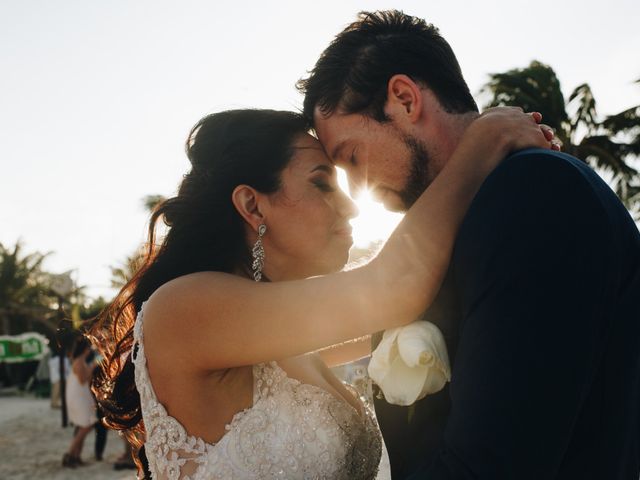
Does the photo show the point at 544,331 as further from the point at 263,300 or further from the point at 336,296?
the point at 263,300

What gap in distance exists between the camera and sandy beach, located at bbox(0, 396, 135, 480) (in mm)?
10625

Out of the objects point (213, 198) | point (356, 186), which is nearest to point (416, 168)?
point (356, 186)

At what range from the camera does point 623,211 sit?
1.62m

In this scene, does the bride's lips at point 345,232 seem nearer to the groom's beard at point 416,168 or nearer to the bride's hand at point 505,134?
the groom's beard at point 416,168

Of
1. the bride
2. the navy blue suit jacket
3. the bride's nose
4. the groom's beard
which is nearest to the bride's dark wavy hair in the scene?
the bride

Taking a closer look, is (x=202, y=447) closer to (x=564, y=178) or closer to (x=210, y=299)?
(x=210, y=299)

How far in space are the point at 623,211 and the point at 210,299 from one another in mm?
1439

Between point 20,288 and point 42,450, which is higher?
point 42,450

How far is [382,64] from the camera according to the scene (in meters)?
2.24

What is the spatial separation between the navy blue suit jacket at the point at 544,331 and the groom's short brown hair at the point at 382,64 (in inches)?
29.9

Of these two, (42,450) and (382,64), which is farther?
(42,450)

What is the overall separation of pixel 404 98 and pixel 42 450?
13.5 metres

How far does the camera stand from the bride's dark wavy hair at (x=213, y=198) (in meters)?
2.87

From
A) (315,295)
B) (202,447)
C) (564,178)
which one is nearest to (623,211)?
(564,178)
